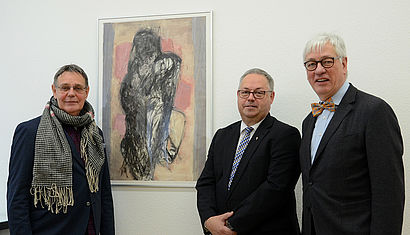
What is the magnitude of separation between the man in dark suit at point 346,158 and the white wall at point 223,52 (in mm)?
642

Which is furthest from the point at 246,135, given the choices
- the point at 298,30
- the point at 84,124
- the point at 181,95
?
the point at 84,124

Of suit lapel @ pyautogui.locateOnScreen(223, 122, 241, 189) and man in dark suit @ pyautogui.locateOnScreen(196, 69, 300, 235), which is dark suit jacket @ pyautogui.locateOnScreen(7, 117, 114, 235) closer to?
man in dark suit @ pyautogui.locateOnScreen(196, 69, 300, 235)

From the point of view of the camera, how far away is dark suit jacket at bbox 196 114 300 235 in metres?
1.96

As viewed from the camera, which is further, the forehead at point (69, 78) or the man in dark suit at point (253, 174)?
the forehead at point (69, 78)

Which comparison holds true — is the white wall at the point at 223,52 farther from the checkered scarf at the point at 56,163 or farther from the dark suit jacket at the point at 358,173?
the dark suit jacket at the point at 358,173

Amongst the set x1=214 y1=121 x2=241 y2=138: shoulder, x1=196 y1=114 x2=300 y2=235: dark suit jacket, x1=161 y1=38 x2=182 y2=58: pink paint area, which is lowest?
x1=196 y1=114 x2=300 y2=235: dark suit jacket

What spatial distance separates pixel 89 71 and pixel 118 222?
3.46 feet

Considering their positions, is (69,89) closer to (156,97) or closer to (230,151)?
(156,97)

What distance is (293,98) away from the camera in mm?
2422

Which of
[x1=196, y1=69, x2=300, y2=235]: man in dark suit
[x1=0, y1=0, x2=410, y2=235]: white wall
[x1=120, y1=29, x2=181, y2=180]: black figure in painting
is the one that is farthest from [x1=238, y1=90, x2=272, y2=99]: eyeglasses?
[x1=120, y1=29, x2=181, y2=180]: black figure in painting

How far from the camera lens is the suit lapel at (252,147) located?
2.07 metres

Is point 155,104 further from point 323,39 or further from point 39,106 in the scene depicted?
point 323,39

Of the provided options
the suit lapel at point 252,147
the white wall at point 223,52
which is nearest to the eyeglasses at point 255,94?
the suit lapel at point 252,147

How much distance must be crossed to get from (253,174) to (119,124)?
104cm
